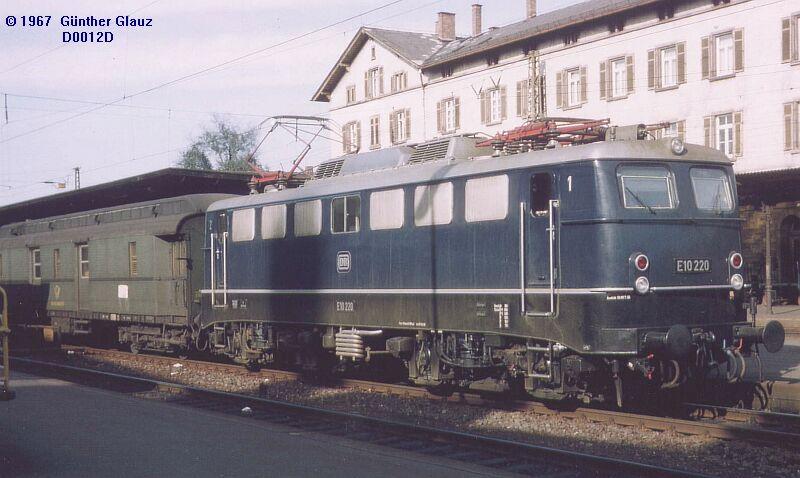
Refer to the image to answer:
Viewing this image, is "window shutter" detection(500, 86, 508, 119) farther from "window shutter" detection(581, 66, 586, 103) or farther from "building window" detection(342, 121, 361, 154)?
"building window" detection(342, 121, 361, 154)

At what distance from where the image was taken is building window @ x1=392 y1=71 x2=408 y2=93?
2016 inches

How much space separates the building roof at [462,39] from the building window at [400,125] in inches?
122

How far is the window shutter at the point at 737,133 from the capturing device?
35.2 meters

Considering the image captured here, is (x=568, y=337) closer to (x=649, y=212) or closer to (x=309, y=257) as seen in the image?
(x=649, y=212)

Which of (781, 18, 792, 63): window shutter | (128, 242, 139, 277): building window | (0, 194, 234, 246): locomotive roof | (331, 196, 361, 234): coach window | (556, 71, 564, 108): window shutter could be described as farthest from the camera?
(556, 71, 564, 108): window shutter

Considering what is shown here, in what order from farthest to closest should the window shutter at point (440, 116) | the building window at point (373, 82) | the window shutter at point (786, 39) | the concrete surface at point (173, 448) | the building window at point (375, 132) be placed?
1. the building window at point (375, 132)
2. the building window at point (373, 82)
3. the window shutter at point (440, 116)
4. the window shutter at point (786, 39)
5. the concrete surface at point (173, 448)

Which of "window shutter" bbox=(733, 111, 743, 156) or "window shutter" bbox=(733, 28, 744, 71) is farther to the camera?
"window shutter" bbox=(733, 111, 743, 156)

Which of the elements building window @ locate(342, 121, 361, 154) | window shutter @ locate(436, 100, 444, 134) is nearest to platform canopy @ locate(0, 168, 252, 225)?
window shutter @ locate(436, 100, 444, 134)

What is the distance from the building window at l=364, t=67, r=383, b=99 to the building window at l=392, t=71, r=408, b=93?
1.17 m

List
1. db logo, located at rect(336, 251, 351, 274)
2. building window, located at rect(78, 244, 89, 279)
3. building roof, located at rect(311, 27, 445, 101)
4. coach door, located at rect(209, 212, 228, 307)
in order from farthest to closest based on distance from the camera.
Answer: building roof, located at rect(311, 27, 445, 101)
building window, located at rect(78, 244, 89, 279)
coach door, located at rect(209, 212, 228, 307)
db logo, located at rect(336, 251, 351, 274)

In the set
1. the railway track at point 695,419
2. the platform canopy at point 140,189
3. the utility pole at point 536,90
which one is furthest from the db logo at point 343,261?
the utility pole at point 536,90

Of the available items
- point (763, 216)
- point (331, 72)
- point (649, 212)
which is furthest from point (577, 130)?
point (331, 72)

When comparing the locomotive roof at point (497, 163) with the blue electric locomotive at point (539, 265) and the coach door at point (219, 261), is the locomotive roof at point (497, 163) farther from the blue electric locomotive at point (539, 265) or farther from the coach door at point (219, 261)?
the coach door at point (219, 261)

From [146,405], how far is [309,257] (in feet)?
13.6
